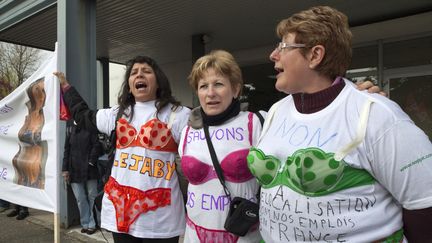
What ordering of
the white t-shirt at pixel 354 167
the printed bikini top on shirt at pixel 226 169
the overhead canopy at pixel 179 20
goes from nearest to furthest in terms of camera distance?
1. the white t-shirt at pixel 354 167
2. the printed bikini top on shirt at pixel 226 169
3. the overhead canopy at pixel 179 20

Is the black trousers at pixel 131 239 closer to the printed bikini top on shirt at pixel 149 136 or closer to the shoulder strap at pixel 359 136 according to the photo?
the printed bikini top on shirt at pixel 149 136

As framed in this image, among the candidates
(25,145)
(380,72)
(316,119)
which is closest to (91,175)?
(25,145)

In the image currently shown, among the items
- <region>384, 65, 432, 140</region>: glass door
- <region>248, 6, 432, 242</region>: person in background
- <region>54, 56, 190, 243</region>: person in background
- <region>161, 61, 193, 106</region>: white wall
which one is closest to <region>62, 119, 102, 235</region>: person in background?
<region>54, 56, 190, 243</region>: person in background

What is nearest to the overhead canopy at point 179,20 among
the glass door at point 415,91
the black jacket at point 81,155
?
the glass door at point 415,91

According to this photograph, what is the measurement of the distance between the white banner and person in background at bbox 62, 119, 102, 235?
1.44 meters

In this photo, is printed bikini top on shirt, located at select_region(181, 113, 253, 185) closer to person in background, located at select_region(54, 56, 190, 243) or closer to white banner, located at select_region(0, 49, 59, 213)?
person in background, located at select_region(54, 56, 190, 243)

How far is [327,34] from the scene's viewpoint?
4.60ft

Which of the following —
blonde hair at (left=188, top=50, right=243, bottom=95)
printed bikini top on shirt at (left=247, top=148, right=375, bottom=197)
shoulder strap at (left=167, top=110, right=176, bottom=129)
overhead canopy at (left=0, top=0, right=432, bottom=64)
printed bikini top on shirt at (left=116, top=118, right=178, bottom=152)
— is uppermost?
overhead canopy at (left=0, top=0, right=432, bottom=64)

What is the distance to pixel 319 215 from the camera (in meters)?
1.35

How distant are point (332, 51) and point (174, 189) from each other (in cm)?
139

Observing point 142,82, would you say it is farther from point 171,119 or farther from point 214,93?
point 214,93

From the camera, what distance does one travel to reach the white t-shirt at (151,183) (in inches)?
91.0

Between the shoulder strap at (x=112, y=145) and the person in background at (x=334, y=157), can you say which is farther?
the shoulder strap at (x=112, y=145)

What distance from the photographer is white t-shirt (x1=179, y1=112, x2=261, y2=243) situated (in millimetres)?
1921
